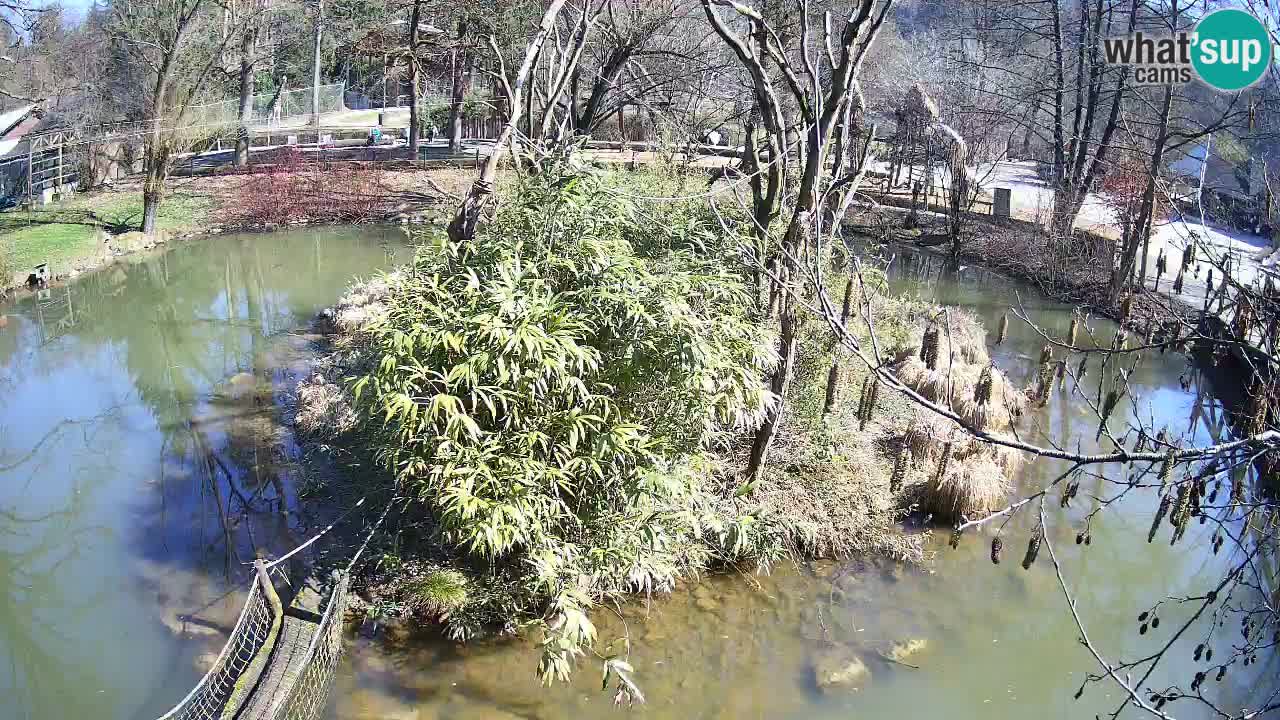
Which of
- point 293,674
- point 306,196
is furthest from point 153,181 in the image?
point 293,674

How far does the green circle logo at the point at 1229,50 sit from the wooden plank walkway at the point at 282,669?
259 inches

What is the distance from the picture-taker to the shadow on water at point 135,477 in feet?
19.3

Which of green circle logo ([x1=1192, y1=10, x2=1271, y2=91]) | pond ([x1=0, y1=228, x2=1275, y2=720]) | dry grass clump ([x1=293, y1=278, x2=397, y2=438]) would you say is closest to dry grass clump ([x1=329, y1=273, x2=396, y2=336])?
dry grass clump ([x1=293, y1=278, x2=397, y2=438])

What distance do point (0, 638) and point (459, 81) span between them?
18.2 meters

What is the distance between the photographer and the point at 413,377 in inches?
206

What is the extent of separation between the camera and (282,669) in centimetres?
482

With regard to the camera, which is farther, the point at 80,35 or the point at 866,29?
the point at 80,35

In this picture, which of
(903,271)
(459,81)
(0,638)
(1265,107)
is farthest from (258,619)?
(459,81)

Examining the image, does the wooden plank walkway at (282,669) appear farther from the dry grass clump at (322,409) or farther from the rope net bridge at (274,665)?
the dry grass clump at (322,409)

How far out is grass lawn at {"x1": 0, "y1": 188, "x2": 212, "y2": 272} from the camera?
13.9 meters

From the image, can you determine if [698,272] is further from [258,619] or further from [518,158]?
[258,619]

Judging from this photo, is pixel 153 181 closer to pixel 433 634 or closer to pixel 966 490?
pixel 433 634

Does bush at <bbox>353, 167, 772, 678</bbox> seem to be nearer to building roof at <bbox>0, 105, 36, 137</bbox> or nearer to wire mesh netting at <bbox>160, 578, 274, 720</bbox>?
wire mesh netting at <bbox>160, 578, 274, 720</bbox>

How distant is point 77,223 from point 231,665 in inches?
523
